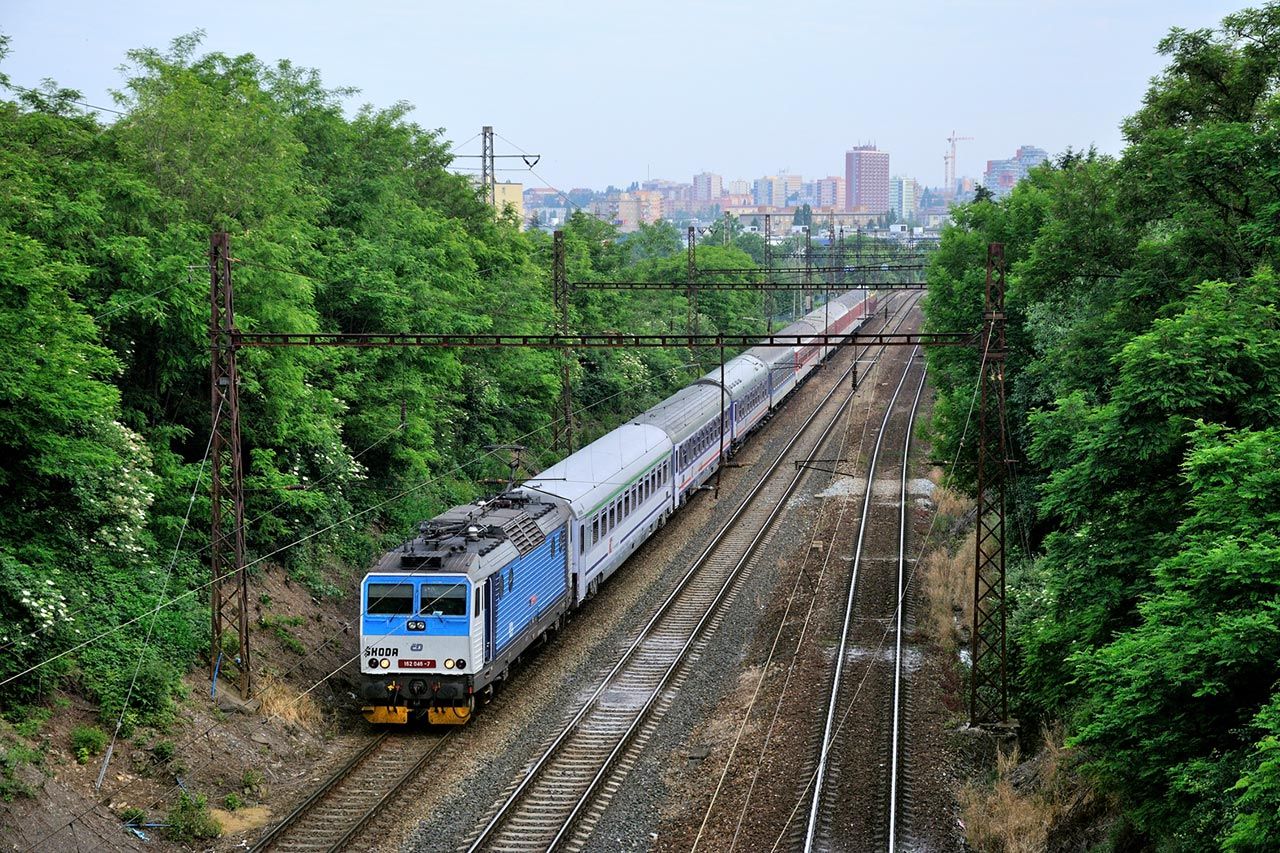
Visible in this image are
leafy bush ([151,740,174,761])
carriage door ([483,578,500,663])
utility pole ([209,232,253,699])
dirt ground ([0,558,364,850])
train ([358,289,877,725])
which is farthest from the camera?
carriage door ([483,578,500,663])

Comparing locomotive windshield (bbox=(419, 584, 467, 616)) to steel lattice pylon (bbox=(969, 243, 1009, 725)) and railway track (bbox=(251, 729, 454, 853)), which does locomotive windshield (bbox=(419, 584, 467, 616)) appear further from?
steel lattice pylon (bbox=(969, 243, 1009, 725))

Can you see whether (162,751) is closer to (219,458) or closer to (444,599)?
(444,599)

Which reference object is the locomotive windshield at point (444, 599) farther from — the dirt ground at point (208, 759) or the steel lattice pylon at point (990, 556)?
the steel lattice pylon at point (990, 556)

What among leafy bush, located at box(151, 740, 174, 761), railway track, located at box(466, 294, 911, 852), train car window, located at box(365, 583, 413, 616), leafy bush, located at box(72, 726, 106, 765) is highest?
train car window, located at box(365, 583, 413, 616)

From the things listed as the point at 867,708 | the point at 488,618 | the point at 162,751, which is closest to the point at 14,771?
the point at 162,751

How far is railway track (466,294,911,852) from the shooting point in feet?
51.8

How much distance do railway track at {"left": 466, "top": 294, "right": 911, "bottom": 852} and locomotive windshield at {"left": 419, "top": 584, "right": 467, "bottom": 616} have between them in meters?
2.64

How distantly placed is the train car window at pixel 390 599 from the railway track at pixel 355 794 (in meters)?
2.06

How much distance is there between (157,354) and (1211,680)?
59.8ft

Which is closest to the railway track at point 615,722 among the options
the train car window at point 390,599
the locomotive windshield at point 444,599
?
the locomotive windshield at point 444,599

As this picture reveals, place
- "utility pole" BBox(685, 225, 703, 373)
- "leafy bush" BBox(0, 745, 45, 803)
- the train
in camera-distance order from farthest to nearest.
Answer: "utility pole" BBox(685, 225, 703, 373), the train, "leafy bush" BBox(0, 745, 45, 803)

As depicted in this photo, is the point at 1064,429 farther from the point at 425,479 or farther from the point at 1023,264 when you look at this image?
the point at 425,479

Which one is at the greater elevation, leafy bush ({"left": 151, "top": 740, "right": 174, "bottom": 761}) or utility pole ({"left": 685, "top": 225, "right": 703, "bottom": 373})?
utility pole ({"left": 685, "top": 225, "right": 703, "bottom": 373})

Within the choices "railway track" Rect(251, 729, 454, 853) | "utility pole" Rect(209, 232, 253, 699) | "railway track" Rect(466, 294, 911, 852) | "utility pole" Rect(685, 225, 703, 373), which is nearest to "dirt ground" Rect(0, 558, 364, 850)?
"railway track" Rect(251, 729, 454, 853)
